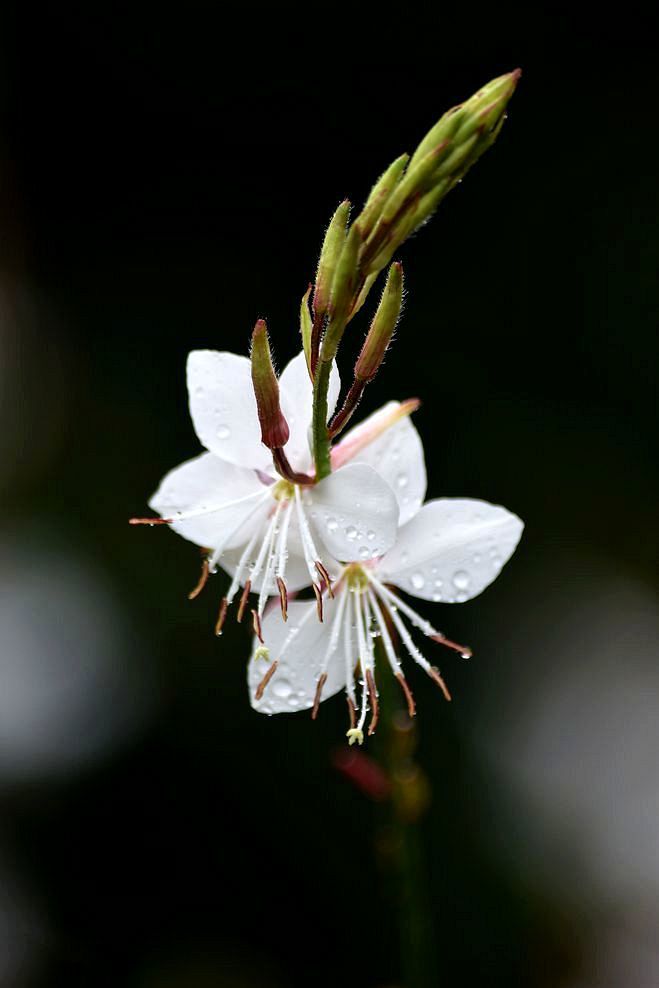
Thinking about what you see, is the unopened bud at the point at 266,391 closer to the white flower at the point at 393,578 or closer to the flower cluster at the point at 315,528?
the flower cluster at the point at 315,528

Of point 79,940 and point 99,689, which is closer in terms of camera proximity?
point 79,940

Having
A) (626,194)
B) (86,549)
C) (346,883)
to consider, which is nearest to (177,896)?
(346,883)

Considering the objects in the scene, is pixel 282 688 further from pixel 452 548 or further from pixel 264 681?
pixel 452 548

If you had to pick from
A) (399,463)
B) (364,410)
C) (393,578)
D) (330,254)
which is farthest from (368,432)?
(364,410)

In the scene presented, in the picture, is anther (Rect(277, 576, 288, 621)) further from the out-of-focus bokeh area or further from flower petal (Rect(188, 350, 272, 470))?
the out-of-focus bokeh area

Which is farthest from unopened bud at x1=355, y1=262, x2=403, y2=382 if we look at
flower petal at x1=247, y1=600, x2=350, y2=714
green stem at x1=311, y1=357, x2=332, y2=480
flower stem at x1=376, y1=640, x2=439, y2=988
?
flower stem at x1=376, y1=640, x2=439, y2=988

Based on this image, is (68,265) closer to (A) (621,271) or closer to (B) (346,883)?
(A) (621,271)
